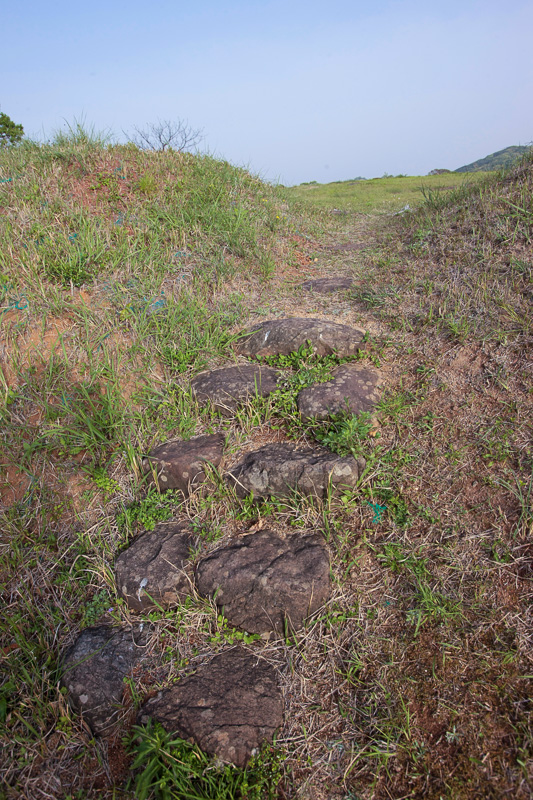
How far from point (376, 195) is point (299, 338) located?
865 centimetres

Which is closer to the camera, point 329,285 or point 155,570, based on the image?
point 155,570

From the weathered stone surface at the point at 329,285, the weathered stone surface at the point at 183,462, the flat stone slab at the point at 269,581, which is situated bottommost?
Answer: the flat stone slab at the point at 269,581

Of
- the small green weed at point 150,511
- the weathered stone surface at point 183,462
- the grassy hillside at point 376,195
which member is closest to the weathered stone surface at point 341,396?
the weathered stone surface at point 183,462

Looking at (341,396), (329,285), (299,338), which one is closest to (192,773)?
(341,396)

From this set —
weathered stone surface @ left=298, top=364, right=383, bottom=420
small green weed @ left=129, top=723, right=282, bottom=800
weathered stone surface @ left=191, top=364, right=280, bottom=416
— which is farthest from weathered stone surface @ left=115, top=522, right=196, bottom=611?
weathered stone surface @ left=298, top=364, right=383, bottom=420

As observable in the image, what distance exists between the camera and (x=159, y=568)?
2.58 metres

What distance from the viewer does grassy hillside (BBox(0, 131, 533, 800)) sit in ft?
6.29

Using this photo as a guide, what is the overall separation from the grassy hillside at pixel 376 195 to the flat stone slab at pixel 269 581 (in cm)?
730

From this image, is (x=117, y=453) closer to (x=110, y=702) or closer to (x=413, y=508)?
(x=110, y=702)

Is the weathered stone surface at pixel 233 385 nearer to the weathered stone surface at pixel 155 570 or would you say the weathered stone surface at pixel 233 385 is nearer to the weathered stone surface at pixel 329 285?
the weathered stone surface at pixel 155 570

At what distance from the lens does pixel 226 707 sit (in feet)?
6.72

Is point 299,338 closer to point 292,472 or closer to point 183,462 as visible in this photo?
point 292,472

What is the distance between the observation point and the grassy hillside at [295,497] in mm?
1917

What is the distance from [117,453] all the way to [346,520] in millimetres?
1649
